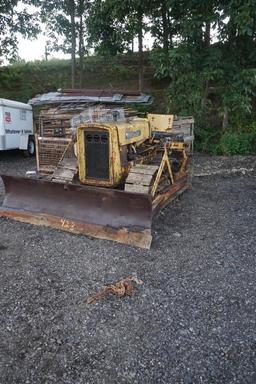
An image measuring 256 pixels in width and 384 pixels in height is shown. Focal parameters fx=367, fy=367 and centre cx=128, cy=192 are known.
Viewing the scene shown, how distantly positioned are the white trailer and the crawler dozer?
6169 mm

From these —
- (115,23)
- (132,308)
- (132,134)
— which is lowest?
(132,308)

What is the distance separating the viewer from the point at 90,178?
618cm

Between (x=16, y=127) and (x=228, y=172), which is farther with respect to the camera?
(x=16, y=127)

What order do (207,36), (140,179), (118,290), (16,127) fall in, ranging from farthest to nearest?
1. (16,127)
2. (207,36)
3. (140,179)
4. (118,290)

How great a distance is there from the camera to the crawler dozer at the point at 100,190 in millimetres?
5316

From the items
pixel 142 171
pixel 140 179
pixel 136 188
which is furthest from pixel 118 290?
pixel 142 171

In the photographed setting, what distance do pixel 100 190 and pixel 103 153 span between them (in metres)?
0.72

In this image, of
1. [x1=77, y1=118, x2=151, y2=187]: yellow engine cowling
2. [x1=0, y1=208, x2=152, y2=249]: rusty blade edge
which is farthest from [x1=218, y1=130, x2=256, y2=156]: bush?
[x1=0, y1=208, x2=152, y2=249]: rusty blade edge

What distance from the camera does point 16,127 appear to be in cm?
1305

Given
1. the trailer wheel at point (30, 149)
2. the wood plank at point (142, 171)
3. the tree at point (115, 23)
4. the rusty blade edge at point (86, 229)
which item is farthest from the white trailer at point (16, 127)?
the wood plank at point (142, 171)

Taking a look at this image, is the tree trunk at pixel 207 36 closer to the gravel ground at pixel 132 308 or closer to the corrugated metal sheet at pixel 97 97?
the corrugated metal sheet at pixel 97 97

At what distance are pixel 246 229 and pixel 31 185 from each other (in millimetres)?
3590

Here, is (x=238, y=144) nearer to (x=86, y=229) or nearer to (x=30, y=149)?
(x=30, y=149)

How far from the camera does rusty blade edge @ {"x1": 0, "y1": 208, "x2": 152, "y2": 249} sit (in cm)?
513
